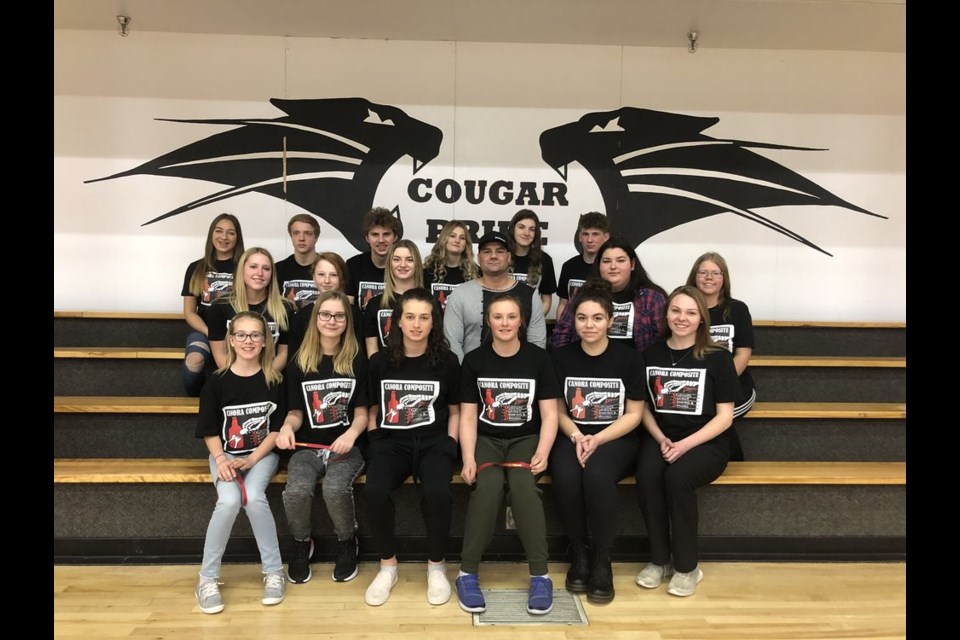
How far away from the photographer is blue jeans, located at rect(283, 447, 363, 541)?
201 cm

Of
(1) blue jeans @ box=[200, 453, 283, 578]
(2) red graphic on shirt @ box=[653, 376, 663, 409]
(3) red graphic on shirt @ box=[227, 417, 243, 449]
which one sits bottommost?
(1) blue jeans @ box=[200, 453, 283, 578]

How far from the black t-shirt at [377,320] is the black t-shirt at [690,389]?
1141mm

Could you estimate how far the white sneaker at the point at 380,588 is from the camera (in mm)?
1904

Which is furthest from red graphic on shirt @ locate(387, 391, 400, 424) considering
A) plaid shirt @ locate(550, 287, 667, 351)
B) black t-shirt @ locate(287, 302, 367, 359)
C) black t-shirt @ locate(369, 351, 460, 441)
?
plaid shirt @ locate(550, 287, 667, 351)

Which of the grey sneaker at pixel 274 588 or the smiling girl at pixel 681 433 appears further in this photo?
the smiling girl at pixel 681 433

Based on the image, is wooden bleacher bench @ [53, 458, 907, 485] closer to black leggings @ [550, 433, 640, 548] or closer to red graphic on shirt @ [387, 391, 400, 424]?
black leggings @ [550, 433, 640, 548]

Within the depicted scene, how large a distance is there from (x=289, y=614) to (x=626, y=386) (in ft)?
4.55

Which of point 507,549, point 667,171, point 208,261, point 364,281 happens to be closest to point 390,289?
point 364,281

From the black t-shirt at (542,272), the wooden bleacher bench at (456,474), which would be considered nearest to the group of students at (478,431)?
the wooden bleacher bench at (456,474)

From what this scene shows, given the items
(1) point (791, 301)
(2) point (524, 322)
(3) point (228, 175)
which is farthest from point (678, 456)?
(3) point (228, 175)

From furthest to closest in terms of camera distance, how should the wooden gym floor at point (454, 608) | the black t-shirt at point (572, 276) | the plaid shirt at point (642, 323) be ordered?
the black t-shirt at point (572, 276) → the plaid shirt at point (642, 323) → the wooden gym floor at point (454, 608)

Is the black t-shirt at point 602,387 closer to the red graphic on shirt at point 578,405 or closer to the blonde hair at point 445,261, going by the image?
the red graphic on shirt at point 578,405

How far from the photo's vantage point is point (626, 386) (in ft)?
7.01

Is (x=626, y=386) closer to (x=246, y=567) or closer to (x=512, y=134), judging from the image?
(x=246, y=567)
